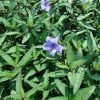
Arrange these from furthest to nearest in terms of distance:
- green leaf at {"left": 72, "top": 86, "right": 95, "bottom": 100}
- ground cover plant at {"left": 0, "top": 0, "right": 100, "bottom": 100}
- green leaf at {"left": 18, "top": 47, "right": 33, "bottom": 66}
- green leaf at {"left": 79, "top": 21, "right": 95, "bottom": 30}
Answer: green leaf at {"left": 79, "top": 21, "right": 95, "bottom": 30}
green leaf at {"left": 18, "top": 47, "right": 33, "bottom": 66}
ground cover plant at {"left": 0, "top": 0, "right": 100, "bottom": 100}
green leaf at {"left": 72, "top": 86, "right": 95, "bottom": 100}

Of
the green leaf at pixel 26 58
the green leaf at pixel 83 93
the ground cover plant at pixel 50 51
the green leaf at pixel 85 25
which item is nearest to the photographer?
the green leaf at pixel 83 93

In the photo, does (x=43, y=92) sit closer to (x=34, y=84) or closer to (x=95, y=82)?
(x=34, y=84)

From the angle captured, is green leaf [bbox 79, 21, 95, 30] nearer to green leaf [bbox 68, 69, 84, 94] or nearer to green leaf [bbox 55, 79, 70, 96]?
green leaf [bbox 68, 69, 84, 94]

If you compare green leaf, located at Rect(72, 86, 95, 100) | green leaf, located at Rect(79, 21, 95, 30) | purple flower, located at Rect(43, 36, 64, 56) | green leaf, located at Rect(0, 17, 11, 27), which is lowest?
green leaf, located at Rect(72, 86, 95, 100)

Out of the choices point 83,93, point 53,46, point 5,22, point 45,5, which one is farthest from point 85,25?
point 83,93

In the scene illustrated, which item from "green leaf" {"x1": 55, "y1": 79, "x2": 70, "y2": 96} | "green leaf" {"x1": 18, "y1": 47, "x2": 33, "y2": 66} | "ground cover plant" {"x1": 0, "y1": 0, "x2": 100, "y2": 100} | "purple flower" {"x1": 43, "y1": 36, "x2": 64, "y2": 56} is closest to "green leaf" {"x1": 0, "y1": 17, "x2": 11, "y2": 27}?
"ground cover plant" {"x1": 0, "y1": 0, "x2": 100, "y2": 100}

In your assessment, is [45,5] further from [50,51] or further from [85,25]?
[50,51]

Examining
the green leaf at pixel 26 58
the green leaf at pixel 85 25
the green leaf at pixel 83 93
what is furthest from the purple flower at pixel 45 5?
the green leaf at pixel 83 93

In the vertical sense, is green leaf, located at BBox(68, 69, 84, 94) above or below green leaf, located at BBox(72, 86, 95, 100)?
above

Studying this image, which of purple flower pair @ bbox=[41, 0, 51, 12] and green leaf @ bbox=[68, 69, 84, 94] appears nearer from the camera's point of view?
green leaf @ bbox=[68, 69, 84, 94]

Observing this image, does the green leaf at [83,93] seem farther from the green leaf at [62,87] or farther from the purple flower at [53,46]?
the purple flower at [53,46]
